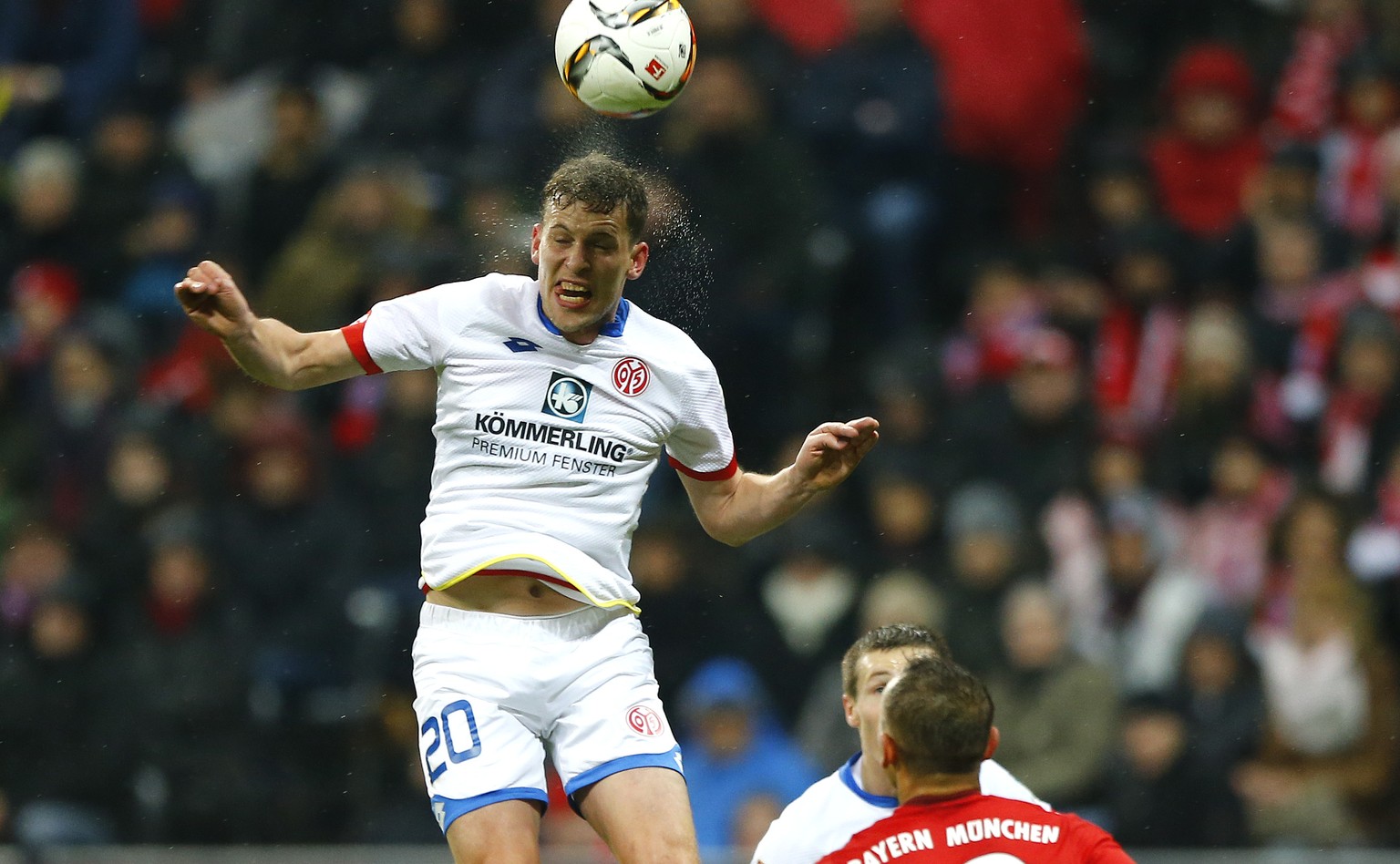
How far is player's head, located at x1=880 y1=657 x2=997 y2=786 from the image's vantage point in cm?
436

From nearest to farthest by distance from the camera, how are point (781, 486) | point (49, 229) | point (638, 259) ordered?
1. point (638, 259)
2. point (781, 486)
3. point (49, 229)

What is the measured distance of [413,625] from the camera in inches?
362

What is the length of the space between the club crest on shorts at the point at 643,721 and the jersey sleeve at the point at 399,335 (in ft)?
3.39

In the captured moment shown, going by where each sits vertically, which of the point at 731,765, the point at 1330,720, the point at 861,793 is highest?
the point at 1330,720

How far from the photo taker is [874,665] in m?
5.46

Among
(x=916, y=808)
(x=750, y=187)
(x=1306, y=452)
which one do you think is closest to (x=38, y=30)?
(x=750, y=187)

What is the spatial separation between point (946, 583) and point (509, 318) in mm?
4098

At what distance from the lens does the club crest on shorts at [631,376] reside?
17.4 feet

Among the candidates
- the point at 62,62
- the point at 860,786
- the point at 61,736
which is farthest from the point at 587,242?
the point at 62,62

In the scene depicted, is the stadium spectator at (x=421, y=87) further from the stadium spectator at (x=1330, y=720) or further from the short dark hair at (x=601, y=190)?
the short dark hair at (x=601, y=190)

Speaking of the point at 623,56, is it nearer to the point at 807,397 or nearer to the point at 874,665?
the point at 874,665

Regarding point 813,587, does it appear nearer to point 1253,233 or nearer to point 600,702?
point 1253,233

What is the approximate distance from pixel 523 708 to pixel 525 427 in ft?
2.36

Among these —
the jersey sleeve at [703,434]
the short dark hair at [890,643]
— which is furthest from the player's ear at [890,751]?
the jersey sleeve at [703,434]
